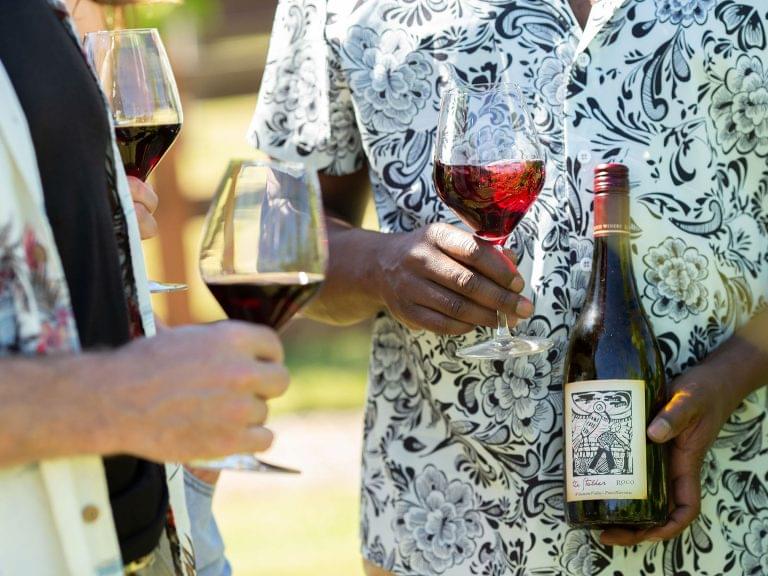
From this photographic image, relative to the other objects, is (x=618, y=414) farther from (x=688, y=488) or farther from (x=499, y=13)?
(x=499, y=13)

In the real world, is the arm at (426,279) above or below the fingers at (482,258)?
below

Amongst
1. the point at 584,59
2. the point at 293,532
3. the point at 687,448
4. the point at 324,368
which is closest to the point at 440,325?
the point at 687,448

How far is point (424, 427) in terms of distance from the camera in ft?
8.06

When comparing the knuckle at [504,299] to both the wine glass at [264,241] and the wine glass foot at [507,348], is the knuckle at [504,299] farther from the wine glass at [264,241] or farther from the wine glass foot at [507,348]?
the wine glass at [264,241]

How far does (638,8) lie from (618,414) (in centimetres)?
77

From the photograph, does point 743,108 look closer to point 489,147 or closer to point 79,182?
point 489,147

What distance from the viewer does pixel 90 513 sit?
1420mm

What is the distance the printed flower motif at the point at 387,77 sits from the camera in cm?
239

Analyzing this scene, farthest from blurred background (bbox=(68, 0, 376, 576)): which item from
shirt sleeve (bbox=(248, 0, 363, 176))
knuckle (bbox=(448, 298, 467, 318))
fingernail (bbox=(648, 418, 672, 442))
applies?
fingernail (bbox=(648, 418, 672, 442))

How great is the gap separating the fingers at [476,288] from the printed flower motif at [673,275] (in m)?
0.29

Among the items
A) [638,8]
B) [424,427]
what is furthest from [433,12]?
[424,427]

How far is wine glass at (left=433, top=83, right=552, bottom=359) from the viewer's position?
201 cm

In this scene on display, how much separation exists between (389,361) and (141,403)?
127 cm

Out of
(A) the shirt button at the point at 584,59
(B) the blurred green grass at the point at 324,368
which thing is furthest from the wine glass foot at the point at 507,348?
(B) the blurred green grass at the point at 324,368
